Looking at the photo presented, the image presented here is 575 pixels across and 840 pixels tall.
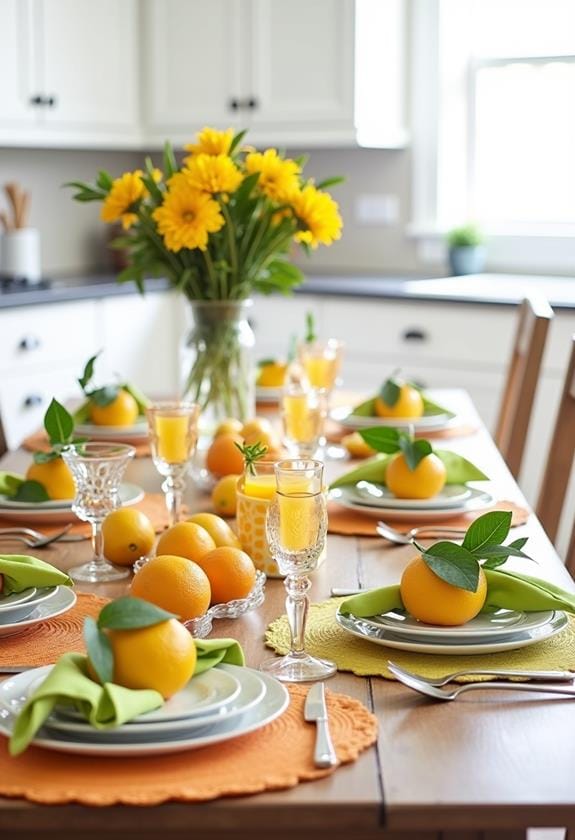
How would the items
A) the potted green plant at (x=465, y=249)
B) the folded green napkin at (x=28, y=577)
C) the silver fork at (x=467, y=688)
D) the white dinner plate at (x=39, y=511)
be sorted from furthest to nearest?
the potted green plant at (x=465, y=249)
the white dinner plate at (x=39, y=511)
the folded green napkin at (x=28, y=577)
the silver fork at (x=467, y=688)

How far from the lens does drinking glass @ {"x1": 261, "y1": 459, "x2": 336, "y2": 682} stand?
118cm

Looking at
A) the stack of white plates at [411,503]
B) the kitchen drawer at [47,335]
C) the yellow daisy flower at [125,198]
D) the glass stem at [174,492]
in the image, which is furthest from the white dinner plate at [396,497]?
the kitchen drawer at [47,335]

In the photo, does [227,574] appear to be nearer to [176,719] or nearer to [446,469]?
[176,719]

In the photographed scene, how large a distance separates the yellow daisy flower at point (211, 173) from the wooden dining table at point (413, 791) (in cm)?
99

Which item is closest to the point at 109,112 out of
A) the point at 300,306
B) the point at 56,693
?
the point at 300,306

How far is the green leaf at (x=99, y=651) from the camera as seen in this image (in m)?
1.00

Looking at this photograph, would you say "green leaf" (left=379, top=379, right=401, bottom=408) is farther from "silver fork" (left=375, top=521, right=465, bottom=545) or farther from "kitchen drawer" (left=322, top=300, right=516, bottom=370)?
"kitchen drawer" (left=322, top=300, right=516, bottom=370)

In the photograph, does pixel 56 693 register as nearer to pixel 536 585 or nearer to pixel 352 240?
pixel 536 585

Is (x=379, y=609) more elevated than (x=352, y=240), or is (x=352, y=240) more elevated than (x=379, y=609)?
(x=352, y=240)

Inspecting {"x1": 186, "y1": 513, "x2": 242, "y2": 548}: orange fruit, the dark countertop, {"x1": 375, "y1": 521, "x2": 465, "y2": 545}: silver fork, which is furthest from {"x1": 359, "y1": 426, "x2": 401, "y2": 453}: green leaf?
the dark countertop

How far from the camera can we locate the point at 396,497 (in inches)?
71.7

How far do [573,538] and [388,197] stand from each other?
9.52ft

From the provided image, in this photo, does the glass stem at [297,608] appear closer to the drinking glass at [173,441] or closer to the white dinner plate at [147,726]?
the white dinner plate at [147,726]

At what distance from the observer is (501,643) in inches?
47.9
